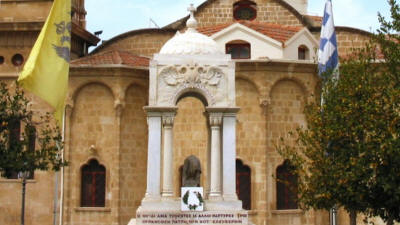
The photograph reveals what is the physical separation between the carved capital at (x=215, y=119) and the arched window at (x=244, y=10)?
1550 cm

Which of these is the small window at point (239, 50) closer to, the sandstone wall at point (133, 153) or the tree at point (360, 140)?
the sandstone wall at point (133, 153)

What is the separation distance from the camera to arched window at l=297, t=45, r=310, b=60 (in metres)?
28.0

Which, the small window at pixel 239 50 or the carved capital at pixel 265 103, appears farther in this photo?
the small window at pixel 239 50

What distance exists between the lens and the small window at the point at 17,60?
26.9 metres

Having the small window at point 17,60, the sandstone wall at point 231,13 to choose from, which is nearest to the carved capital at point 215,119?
the small window at point 17,60

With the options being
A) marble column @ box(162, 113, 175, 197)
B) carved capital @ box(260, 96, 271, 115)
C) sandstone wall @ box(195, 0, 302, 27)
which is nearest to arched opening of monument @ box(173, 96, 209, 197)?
carved capital @ box(260, 96, 271, 115)

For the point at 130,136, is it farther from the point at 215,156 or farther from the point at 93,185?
the point at 215,156

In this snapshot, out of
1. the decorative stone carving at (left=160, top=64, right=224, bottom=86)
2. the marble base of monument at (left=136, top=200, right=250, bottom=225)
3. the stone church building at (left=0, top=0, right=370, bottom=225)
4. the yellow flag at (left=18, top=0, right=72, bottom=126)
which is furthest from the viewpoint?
the stone church building at (left=0, top=0, right=370, bottom=225)

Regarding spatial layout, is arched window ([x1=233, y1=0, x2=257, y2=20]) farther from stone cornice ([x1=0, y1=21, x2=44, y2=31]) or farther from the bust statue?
the bust statue

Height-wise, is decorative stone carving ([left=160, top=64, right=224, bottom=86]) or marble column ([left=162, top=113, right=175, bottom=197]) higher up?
decorative stone carving ([left=160, top=64, right=224, bottom=86])

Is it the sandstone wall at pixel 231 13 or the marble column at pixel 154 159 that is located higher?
the sandstone wall at pixel 231 13

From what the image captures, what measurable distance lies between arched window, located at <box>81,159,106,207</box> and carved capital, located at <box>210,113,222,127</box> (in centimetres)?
1061

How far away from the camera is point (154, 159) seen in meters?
16.0

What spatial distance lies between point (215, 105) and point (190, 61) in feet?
4.19
